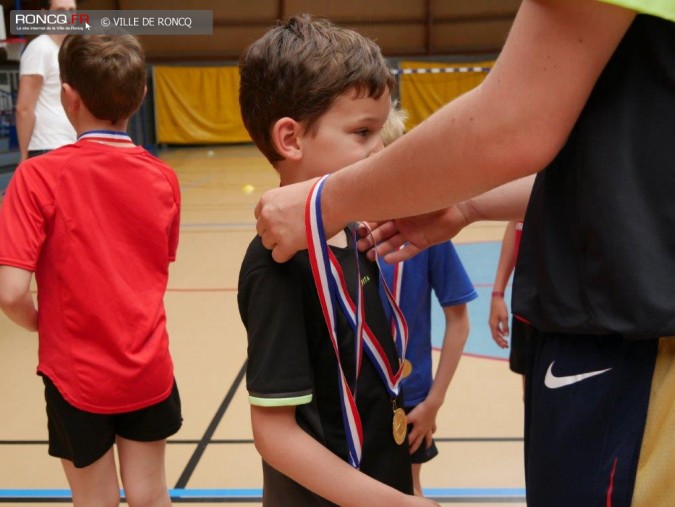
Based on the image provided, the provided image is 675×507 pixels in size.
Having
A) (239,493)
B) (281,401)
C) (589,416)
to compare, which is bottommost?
(239,493)

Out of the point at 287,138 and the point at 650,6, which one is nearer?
the point at 650,6

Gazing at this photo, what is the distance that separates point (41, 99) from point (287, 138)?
278cm

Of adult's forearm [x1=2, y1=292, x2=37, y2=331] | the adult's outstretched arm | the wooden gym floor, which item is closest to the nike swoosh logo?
the adult's outstretched arm

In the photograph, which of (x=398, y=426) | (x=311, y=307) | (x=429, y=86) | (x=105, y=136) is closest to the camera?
(x=311, y=307)

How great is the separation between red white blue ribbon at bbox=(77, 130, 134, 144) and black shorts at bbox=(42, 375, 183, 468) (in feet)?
2.04

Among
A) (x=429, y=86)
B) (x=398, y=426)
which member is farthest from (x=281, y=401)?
(x=429, y=86)

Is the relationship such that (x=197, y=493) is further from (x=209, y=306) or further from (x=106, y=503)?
(x=209, y=306)

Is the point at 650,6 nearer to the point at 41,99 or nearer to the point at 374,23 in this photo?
the point at 41,99

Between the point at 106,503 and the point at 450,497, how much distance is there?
3.58 ft

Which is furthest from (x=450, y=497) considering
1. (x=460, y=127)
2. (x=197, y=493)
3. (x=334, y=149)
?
(x=460, y=127)

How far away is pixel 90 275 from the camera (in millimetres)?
1765

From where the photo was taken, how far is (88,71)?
1.85 m

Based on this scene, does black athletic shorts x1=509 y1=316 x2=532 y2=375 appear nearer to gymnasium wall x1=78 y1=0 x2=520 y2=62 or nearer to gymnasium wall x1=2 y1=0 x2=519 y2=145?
gymnasium wall x1=2 y1=0 x2=519 y2=145

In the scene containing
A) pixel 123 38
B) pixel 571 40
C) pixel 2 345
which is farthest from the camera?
pixel 2 345
